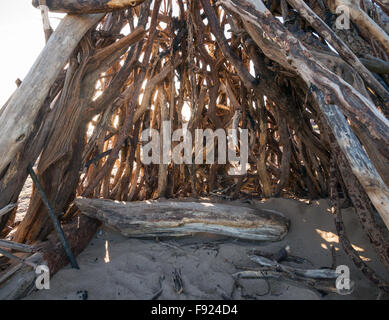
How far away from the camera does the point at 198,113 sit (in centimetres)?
301

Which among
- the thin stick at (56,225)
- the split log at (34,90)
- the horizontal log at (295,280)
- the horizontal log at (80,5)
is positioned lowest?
the horizontal log at (295,280)

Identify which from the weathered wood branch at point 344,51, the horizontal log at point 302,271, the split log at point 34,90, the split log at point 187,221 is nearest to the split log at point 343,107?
the weathered wood branch at point 344,51

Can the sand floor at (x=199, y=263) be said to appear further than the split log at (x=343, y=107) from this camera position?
Yes

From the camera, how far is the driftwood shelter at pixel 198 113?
1390 mm

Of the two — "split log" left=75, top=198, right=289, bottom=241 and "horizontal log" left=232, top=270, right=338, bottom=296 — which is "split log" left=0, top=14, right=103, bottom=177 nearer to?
"split log" left=75, top=198, right=289, bottom=241

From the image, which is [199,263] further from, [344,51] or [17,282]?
[344,51]

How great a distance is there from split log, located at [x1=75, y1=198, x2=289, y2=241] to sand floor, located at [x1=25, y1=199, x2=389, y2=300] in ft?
0.27

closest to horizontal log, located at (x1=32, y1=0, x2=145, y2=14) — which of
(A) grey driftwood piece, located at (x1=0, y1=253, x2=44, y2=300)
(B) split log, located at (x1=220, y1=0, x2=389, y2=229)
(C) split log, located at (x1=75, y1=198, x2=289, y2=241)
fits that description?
(B) split log, located at (x1=220, y1=0, x2=389, y2=229)

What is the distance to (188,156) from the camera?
310 cm

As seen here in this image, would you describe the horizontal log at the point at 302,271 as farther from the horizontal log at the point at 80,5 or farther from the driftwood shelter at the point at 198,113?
the horizontal log at the point at 80,5

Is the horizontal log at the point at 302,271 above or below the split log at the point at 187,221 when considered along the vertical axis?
below

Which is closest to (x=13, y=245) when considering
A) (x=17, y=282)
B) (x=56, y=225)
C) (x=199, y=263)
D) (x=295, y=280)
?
(x=17, y=282)

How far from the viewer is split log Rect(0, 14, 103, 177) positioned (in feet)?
4.81
